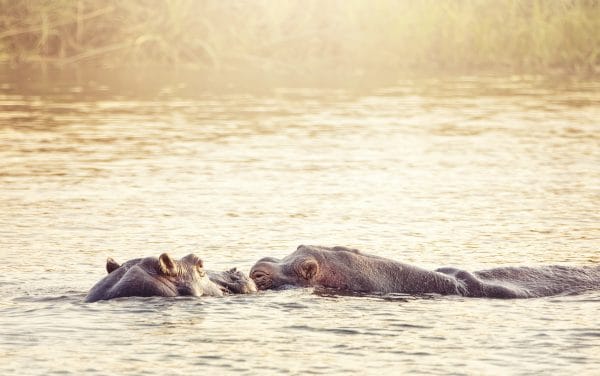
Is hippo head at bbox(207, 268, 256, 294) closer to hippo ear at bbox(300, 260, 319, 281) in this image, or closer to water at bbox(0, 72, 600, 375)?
water at bbox(0, 72, 600, 375)

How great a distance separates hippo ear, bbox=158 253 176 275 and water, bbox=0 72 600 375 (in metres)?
0.20

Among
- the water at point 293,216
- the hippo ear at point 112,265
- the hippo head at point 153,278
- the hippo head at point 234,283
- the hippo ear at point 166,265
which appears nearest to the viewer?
the water at point 293,216

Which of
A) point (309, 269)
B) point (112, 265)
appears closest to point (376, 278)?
point (309, 269)

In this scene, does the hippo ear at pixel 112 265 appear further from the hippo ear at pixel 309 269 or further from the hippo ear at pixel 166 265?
the hippo ear at pixel 309 269

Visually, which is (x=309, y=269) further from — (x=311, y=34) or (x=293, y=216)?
(x=311, y=34)

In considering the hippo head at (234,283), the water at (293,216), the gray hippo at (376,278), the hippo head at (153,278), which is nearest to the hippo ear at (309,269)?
the gray hippo at (376,278)

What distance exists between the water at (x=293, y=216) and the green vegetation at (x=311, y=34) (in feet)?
19.8

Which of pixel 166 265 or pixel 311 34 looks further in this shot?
pixel 311 34

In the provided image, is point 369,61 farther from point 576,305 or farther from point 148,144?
point 576,305

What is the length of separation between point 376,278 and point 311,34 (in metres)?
27.2

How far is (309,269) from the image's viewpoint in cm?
841

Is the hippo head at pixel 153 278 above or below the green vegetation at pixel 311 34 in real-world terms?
below

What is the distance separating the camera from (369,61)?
3406 cm

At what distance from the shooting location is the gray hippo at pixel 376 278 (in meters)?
8.45
